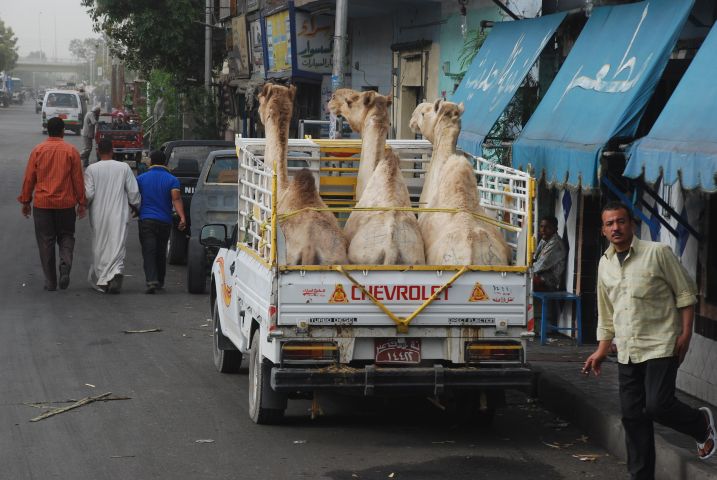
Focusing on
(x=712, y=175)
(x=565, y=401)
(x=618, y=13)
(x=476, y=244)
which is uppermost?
(x=618, y=13)

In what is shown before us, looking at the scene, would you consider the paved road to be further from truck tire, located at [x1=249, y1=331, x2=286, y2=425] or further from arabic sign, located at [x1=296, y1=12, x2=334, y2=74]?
arabic sign, located at [x1=296, y1=12, x2=334, y2=74]

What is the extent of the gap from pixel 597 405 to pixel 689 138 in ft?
7.37

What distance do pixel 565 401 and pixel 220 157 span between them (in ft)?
28.1

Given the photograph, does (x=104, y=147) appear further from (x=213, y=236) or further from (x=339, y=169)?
(x=339, y=169)

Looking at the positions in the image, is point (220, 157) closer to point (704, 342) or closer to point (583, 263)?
point (583, 263)

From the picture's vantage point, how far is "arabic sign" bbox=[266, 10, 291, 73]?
28.6 m

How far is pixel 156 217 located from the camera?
52.4 ft

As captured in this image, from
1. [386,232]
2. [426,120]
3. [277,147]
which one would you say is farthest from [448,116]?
[386,232]

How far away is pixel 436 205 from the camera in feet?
30.6

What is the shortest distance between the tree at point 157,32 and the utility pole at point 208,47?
388 mm

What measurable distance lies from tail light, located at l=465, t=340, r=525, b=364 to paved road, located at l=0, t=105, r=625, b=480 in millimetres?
625

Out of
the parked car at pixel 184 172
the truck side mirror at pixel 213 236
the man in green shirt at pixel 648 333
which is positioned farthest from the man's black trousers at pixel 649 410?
the parked car at pixel 184 172

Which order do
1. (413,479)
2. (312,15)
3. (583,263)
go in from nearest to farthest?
1. (413,479)
2. (583,263)
3. (312,15)

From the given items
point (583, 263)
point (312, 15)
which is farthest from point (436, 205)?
point (312, 15)
